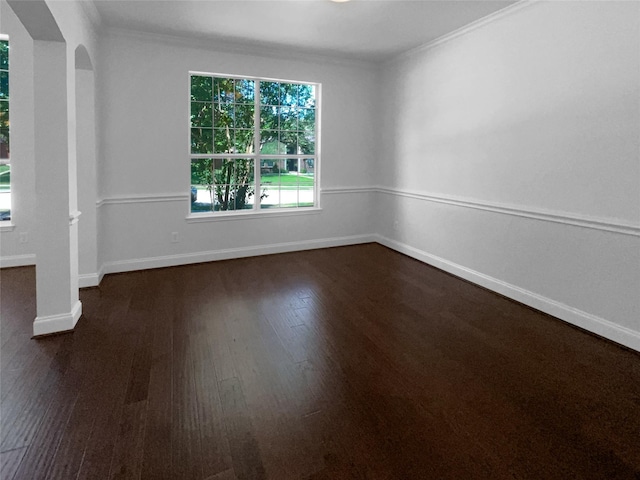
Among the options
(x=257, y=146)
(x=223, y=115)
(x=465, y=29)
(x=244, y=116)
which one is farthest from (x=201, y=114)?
(x=465, y=29)

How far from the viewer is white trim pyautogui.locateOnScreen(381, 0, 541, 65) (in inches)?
133

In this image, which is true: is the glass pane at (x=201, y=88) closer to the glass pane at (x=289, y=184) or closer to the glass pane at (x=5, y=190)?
the glass pane at (x=289, y=184)

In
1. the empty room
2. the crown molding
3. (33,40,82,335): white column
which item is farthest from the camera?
the crown molding

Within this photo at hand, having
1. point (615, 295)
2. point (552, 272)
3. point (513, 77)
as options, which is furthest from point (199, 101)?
point (615, 295)

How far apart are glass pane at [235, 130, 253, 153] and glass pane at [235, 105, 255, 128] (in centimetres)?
9

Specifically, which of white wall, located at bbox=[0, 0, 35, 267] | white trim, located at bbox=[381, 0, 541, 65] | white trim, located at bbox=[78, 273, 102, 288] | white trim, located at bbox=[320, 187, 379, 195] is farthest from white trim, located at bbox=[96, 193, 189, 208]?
white trim, located at bbox=[381, 0, 541, 65]

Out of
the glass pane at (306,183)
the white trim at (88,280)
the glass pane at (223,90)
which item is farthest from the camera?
the glass pane at (306,183)

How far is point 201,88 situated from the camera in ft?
15.3

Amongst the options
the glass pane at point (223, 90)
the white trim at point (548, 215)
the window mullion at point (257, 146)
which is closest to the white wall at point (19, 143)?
the glass pane at point (223, 90)

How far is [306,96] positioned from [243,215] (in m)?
1.90

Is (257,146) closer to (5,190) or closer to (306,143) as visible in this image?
(306,143)

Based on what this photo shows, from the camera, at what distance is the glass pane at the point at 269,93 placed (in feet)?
16.4

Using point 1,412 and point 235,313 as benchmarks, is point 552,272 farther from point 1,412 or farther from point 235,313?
point 1,412

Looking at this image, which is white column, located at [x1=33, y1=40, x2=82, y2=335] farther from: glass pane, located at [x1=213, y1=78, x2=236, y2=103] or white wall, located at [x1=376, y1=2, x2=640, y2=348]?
white wall, located at [x1=376, y1=2, x2=640, y2=348]
